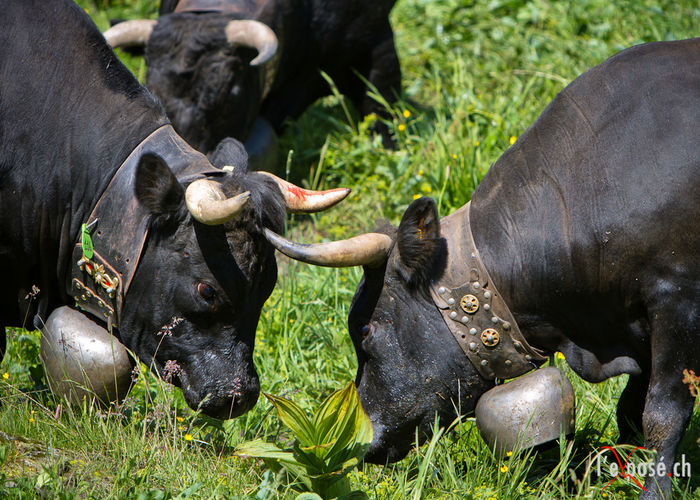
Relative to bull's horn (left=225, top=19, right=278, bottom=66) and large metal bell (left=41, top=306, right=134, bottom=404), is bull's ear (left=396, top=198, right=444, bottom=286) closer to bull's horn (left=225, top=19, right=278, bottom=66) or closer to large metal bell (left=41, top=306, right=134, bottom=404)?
large metal bell (left=41, top=306, right=134, bottom=404)

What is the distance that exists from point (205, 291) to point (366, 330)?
0.77 metres

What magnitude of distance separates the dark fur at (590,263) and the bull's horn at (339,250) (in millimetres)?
151

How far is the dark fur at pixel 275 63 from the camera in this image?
6.20 m

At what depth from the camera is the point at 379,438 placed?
3889 mm

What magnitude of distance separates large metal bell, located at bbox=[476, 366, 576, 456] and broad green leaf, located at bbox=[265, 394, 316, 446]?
0.82 m

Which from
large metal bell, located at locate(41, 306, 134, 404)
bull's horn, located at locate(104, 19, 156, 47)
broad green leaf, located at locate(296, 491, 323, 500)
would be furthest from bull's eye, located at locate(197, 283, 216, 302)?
bull's horn, located at locate(104, 19, 156, 47)

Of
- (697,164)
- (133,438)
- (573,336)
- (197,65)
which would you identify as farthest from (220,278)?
(197,65)

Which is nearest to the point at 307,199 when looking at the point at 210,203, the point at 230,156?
the point at 230,156

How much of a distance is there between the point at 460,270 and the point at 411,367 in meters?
0.48

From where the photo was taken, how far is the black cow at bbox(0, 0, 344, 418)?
11.7 feet

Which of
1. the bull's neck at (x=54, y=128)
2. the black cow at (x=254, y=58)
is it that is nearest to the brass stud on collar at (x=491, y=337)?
the bull's neck at (x=54, y=128)

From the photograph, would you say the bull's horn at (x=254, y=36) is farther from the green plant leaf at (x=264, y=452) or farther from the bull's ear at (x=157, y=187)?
the green plant leaf at (x=264, y=452)

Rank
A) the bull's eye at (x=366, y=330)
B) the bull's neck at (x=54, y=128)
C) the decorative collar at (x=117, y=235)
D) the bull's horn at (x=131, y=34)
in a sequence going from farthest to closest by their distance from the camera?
the bull's horn at (x=131, y=34) < the bull's eye at (x=366, y=330) < the bull's neck at (x=54, y=128) < the decorative collar at (x=117, y=235)

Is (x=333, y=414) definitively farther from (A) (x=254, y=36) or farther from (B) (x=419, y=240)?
(A) (x=254, y=36)
